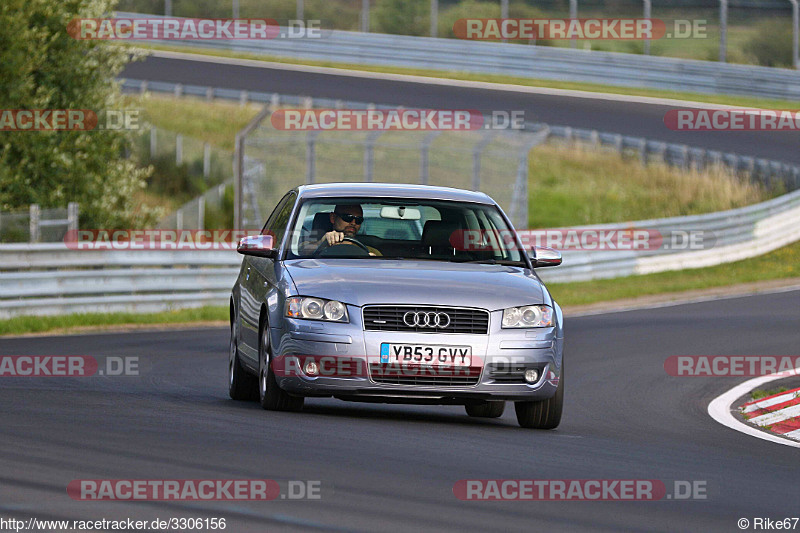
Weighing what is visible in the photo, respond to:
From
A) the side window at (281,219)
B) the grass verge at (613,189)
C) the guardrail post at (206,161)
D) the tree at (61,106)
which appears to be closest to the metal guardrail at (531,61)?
the grass verge at (613,189)

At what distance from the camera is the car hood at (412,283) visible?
9.72 m

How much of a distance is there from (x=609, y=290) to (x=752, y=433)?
15.7 meters

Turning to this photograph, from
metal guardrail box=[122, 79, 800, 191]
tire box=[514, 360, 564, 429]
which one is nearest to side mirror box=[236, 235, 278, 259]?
tire box=[514, 360, 564, 429]

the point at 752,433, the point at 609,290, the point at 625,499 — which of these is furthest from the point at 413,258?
the point at 609,290

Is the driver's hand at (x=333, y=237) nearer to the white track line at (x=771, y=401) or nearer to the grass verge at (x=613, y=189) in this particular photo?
the white track line at (x=771, y=401)

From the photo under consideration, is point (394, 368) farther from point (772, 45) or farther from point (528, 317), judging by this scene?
point (772, 45)

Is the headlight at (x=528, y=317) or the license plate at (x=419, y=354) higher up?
the headlight at (x=528, y=317)

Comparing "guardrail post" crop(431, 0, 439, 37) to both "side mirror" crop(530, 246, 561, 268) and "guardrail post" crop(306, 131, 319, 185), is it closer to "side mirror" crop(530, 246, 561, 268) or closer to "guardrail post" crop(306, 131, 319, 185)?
"guardrail post" crop(306, 131, 319, 185)

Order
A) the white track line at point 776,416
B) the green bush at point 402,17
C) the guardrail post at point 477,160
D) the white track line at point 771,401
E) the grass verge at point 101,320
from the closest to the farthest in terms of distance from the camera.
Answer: the white track line at point 776,416 < the white track line at point 771,401 < the grass verge at point 101,320 < the guardrail post at point 477,160 < the green bush at point 402,17

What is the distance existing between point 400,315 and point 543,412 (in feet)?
4.41

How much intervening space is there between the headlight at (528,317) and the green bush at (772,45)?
33020 mm

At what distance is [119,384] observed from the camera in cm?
1245

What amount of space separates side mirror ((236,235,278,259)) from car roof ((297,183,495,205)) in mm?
557

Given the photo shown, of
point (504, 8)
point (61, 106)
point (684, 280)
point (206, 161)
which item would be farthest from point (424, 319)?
point (504, 8)
